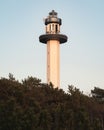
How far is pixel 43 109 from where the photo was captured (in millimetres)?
37688

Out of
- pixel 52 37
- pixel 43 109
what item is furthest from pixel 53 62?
pixel 43 109

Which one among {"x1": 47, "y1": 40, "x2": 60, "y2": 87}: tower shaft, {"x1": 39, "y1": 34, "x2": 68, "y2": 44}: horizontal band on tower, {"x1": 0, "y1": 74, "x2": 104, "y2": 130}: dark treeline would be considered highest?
{"x1": 39, "y1": 34, "x2": 68, "y2": 44}: horizontal band on tower

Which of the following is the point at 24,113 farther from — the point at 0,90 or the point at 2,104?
the point at 0,90

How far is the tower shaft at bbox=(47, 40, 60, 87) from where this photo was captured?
61.1 metres

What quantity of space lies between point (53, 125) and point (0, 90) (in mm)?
5790

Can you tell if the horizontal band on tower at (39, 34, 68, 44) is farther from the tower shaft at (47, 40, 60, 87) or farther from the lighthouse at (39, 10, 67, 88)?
the tower shaft at (47, 40, 60, 87)

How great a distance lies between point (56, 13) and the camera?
64312 millimetres

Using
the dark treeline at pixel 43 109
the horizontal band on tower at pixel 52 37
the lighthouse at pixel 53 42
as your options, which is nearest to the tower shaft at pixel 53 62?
the lighthouse at pixel 53 42

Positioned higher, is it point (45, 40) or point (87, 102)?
point (45, 40)

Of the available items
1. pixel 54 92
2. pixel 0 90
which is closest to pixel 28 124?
pixel 0 90

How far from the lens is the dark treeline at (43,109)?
3438 centimetres

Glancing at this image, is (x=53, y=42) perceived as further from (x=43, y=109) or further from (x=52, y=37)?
(x=43, y=109)

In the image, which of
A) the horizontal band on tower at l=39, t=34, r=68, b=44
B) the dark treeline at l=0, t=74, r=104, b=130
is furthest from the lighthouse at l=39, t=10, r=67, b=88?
the dark treeline at l=0, t=74, r=104, b=130

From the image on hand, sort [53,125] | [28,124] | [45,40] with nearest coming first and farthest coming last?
[28,124] → [53,125] → [45,40]
